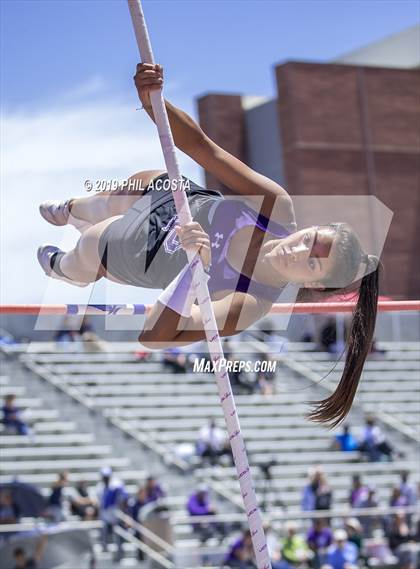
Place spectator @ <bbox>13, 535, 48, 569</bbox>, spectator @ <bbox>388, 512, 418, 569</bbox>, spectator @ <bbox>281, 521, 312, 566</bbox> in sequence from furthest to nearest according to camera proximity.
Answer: spectator @ <bbox>388, 512, 418, 569</bbox>, spectator @ <bbox>281, 521, 312, 566</bbox>, spectator @ <bbox>13, 535, 48, 569</bbox>

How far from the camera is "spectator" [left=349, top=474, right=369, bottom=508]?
11.1 meters

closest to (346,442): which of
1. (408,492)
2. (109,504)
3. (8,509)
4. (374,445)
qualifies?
(374,445)

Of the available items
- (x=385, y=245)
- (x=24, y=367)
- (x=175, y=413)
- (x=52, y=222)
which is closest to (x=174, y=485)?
(x=175, y=413)

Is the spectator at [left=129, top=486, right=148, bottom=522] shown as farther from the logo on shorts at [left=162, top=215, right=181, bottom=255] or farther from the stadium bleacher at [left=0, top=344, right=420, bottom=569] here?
the logo on shorts at [left=162, top=215, right=181, bottom=255]

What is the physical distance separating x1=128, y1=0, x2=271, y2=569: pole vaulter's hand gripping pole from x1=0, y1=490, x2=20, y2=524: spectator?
5854 millimetres

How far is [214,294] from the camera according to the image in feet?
A: 12.4

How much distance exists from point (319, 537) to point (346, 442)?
344cm

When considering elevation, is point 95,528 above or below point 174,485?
above

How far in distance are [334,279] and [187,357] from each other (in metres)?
9.89

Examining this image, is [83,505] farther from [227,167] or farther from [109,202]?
[227,167]

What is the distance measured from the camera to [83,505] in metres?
9.82

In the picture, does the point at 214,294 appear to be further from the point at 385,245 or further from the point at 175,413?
the point at 385,245

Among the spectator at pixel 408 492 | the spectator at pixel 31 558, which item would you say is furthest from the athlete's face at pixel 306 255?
the spectator at pixel 408 492

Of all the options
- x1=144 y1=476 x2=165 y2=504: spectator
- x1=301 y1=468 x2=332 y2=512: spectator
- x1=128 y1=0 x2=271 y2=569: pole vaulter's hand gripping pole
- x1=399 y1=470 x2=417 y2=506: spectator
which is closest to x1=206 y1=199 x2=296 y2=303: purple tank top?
x1=128 y1=0 x2=271 y2=569: pole vaulter's hand gripping pole
